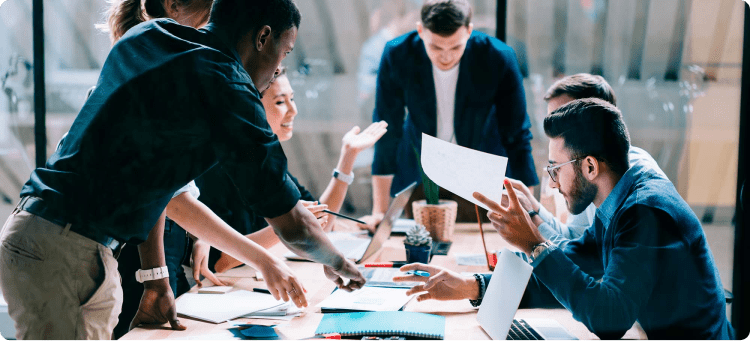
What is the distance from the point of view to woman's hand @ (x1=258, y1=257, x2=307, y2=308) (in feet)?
4.15

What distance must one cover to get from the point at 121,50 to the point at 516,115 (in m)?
1.82

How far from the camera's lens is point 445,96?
2.58 metres

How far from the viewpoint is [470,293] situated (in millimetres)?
1367

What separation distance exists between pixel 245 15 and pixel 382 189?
1.68 metres

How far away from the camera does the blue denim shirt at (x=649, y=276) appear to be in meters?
1.12

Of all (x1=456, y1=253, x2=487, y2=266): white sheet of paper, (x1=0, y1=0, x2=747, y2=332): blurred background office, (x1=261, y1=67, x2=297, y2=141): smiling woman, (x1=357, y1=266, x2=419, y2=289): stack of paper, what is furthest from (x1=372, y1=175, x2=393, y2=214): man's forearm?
(x1=357, y1=266, x2=419, y2=289): stack of paper

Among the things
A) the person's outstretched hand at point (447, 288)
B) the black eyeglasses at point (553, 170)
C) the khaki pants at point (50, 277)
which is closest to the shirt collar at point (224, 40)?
the khaki pants at point (50, 277)

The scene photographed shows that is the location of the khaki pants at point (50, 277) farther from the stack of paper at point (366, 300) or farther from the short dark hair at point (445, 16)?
the short dark hair at point (445, 16)

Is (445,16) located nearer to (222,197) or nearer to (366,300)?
(222,197)

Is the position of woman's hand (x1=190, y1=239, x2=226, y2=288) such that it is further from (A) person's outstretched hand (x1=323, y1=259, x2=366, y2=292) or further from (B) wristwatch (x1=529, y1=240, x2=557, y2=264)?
(B) wristwatch (x1=529, y1=240, x2=557, y2=264)

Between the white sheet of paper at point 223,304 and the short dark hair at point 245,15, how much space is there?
64 cm

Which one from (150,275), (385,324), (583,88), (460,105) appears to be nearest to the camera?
(385,324)

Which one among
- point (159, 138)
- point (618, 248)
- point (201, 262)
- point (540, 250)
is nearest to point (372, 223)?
point (201, 262)

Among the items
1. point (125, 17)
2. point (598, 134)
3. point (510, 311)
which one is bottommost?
point (510, 311)
